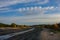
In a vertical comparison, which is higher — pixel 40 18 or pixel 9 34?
pixel 40 18

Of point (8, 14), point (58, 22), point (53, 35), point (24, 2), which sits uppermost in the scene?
point (24, 2)

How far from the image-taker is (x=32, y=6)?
124 inches

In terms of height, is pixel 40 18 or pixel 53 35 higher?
pixel 40 18

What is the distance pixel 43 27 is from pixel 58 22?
316 mm

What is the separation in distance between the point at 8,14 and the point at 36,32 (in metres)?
0.69

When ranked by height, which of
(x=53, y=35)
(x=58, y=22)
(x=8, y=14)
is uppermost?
(x=8, y=14)

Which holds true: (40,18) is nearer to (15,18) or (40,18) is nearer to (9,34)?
(15,18)

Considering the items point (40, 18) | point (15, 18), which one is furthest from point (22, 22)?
point (40, 18)

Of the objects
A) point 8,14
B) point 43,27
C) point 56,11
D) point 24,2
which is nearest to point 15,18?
point 8,14

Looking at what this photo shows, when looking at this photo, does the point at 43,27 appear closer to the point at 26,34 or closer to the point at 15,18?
the point at 26,34

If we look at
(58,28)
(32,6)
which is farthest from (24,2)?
(58,28)

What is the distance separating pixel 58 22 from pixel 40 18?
14.5 inches

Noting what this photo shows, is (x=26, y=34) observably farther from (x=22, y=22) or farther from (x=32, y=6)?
(x=32, y=6)

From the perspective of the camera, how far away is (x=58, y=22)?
3.16 metres
